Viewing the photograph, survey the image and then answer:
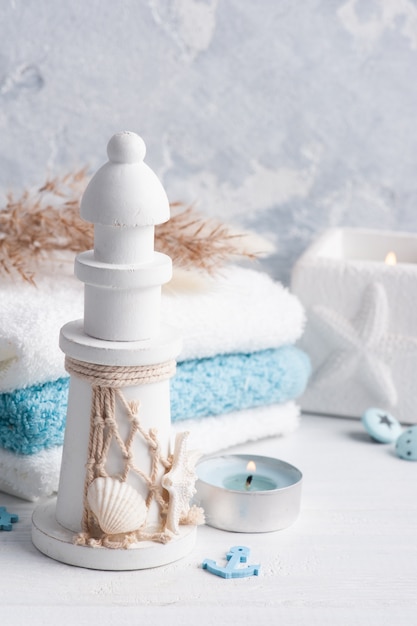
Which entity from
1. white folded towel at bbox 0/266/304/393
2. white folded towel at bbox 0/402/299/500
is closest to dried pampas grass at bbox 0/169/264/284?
white folded towel at bbox 0/266/304/393

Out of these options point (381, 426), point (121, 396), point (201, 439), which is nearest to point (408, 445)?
point (381, 426)

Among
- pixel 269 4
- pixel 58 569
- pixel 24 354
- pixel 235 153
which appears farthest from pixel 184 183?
pixel 58 569

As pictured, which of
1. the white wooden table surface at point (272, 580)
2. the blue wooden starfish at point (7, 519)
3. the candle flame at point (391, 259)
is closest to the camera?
the white wooden table surface at point (272, 580)

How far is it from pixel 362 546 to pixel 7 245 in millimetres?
385

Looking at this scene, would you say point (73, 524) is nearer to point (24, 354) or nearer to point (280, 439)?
point (24, 354)

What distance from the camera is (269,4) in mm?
1102

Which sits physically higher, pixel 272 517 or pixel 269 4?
pixel 269 4

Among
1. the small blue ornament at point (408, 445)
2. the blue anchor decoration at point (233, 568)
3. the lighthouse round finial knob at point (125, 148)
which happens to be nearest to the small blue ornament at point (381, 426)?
the small blue ornament at point (408, 445)

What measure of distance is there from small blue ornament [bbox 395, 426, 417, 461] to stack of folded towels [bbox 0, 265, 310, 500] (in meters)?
0.10

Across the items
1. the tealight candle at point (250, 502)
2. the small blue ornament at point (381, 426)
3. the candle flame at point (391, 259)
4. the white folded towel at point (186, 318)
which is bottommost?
the tealight candle at point (250, 502)

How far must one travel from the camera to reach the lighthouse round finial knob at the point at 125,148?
2.06 feet

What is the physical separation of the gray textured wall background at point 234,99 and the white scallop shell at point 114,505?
0.53 meters

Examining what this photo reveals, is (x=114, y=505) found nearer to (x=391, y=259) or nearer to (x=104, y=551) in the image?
(x=104, y=551)

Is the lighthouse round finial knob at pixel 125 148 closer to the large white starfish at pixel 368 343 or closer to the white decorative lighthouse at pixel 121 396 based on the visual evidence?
the white decorative lighthouse at pixel 121 396
